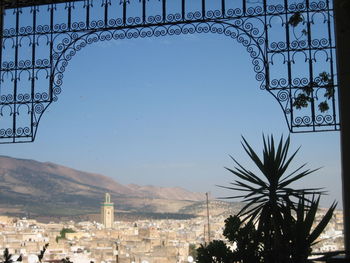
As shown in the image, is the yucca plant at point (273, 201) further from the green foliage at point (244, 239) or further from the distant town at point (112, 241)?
the distant town at point (112, 241)

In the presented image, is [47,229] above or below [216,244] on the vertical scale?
below

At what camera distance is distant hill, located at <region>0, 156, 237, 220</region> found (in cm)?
5709

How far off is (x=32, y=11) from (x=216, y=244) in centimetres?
262

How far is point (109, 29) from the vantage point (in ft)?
13.6

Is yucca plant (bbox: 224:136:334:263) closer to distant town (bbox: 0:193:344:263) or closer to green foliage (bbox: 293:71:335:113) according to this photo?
green foliage (bbox: 293:71:335:113)

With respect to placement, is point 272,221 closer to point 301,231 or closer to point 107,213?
point 301,231

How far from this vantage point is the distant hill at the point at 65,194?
57094mm

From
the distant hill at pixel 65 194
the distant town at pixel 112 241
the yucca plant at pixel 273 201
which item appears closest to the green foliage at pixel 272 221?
the yucca plant at pixel 273 201

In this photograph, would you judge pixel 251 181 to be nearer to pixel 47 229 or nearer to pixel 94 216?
pixel 47 229

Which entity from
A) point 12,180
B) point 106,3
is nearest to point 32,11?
point 106,3

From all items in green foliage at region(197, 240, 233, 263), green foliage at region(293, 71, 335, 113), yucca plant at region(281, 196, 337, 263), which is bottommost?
green foliage at region(197, 240, 233, 263)

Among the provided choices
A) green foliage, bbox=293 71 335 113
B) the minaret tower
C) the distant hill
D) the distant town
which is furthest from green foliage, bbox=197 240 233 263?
the minaret tower

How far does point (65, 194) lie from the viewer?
66.7 metres

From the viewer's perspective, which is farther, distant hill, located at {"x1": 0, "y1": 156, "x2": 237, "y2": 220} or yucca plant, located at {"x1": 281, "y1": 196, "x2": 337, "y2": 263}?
distant hill, located at {"x1": 0, "y1": 156, "x2": 237, "y2": 220}
